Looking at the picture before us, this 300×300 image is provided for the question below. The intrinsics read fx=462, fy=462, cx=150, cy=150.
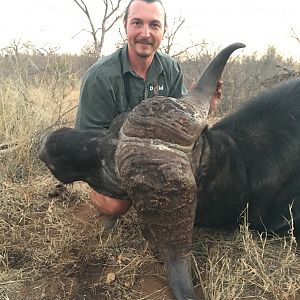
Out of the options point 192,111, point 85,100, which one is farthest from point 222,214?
point 85,100

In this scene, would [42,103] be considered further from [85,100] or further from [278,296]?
[278,296]

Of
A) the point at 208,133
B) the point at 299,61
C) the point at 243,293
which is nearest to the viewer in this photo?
the point at 208,133

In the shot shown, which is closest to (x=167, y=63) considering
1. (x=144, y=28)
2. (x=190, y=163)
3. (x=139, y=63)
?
(x=139, y=63)

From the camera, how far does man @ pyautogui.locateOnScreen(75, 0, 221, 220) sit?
385 centimetres

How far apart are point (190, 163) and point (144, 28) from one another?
2108 mm

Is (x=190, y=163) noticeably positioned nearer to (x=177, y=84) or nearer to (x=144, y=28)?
(x=144, y=28)

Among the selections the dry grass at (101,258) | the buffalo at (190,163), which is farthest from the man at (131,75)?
the buffalo at (190,163)

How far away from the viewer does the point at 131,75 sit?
4.03 metres

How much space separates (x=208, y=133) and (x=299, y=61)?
11859mm

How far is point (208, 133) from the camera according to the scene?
2.50 metres

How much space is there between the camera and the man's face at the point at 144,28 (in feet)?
13.2

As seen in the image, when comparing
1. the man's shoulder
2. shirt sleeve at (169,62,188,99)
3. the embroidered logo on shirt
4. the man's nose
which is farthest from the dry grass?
the man's nose

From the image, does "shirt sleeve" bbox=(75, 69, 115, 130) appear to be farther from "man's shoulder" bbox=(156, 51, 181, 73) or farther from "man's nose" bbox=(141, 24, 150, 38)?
"man's shoulder" bbox=(156, 51, 181, 73)

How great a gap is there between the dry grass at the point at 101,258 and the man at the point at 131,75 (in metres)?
0.84
